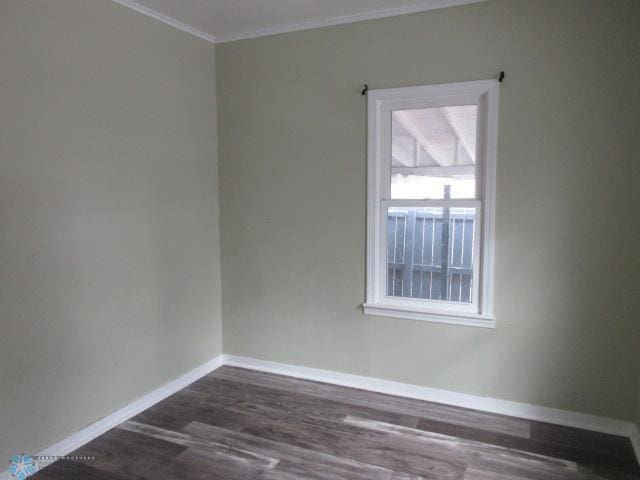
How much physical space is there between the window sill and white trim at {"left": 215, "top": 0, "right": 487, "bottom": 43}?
1.93 metres

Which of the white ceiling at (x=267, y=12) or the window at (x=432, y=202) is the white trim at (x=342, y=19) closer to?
the white ceiling at (x=267, y=12)

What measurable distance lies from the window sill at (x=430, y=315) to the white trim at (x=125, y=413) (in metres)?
1.36

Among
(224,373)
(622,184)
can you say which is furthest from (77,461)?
(622,184)

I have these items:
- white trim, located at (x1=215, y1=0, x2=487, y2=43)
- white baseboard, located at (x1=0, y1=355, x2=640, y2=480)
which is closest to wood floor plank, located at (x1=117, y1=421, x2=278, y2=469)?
white baseboard, located at (x1=0, y1=355, x2=640, y2=480)

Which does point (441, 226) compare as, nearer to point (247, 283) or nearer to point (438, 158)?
point (438, 158)

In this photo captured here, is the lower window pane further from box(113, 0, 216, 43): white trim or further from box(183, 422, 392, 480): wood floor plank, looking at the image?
box(113, 0, 216, 43): white trim

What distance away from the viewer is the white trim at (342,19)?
2832 mm

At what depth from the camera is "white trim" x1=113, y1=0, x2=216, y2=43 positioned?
2764 millimetres

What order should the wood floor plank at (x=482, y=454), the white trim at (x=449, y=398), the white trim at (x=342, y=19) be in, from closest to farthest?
1. the wood floor plank at (x=482, y=454)
2. the white trim at (x=449, y=398)
3. the white trim at (x=342, y=19)

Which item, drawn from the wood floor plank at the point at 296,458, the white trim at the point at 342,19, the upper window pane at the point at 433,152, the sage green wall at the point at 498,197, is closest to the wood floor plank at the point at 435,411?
the sage green wall at the point at 498,197

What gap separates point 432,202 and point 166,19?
214cm

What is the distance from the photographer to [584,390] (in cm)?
273

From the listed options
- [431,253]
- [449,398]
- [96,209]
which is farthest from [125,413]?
[431,253]

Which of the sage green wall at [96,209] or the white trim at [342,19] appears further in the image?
the white trim at [342,19]
